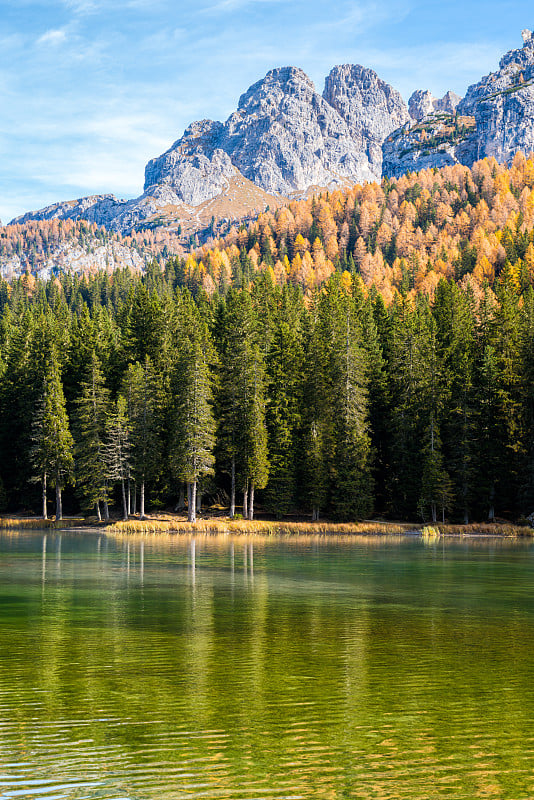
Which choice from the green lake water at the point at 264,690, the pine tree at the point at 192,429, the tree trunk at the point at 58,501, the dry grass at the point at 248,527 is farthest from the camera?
the tree trunk at the point at 58,501

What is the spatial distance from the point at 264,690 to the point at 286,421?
206 ft

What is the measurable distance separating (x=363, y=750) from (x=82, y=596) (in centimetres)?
1916

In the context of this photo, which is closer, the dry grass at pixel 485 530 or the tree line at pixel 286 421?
the dry grass at pixel 485 530

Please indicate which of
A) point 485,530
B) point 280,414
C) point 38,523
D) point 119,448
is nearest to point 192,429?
point 119,448

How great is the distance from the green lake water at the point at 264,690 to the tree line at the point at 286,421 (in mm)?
40809

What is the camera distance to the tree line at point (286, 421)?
240ft

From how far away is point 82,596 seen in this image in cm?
2845

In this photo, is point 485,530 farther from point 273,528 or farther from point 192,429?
point 192,429

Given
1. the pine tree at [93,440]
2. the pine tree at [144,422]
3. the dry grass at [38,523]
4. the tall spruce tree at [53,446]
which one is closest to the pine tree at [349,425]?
the pine tree at [144,422]

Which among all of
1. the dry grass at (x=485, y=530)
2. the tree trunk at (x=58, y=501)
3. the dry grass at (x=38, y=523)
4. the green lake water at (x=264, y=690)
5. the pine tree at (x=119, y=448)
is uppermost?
the pine tree at (x=119, y=448)

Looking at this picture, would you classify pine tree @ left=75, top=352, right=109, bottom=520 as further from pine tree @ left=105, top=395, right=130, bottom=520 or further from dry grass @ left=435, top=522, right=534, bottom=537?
dry grass @ left=435, top=522, right=534, bottom=537

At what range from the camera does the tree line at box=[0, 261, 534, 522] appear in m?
73.1

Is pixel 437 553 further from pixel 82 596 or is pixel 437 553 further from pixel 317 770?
pixel 317 770

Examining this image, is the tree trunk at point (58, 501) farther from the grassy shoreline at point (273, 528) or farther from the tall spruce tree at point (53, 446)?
the grassy shoreline at point (273, 528)
